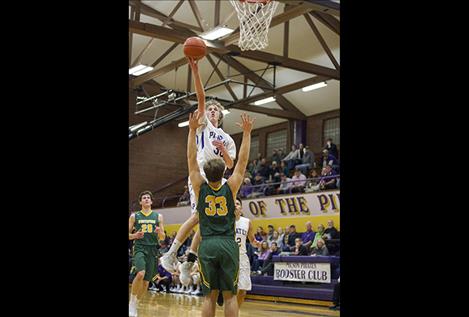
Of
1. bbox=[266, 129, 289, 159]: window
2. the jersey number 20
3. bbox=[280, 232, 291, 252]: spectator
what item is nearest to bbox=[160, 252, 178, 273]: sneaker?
the jersey number 20

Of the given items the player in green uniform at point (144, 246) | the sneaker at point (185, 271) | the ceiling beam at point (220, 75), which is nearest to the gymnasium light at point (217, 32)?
the ceiling beam at point (220, 75)

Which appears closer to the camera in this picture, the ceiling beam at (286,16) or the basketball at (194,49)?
the basketball at (194,49)

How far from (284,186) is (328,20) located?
204 inches

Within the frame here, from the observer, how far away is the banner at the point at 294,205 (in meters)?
15.6

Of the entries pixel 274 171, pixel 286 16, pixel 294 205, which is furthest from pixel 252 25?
pixel 274 171

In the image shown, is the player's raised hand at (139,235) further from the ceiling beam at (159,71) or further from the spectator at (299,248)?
the ceiling beam at (159,71)

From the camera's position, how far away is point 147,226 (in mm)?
8305

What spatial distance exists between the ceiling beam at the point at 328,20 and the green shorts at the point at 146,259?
38.8 ft

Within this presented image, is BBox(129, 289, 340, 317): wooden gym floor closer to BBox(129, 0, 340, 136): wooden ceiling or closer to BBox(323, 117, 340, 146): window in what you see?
BBox(129, 0, 340, 136): wooden ceiling
